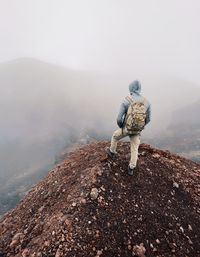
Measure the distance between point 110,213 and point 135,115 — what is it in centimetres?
406

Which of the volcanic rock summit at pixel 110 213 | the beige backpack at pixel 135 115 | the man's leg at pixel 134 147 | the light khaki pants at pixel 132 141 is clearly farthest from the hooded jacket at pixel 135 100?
the volcanic rock summit at pixel 110 213

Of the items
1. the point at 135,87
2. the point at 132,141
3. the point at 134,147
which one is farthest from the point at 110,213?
the point at 135,87

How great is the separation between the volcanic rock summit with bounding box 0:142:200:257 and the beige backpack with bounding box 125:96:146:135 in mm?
2467

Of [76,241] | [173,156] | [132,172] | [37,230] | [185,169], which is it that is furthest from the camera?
[173,156]

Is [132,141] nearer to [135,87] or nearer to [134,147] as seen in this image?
[134,147]

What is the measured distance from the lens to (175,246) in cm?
1461

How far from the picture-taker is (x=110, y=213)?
15.2 m

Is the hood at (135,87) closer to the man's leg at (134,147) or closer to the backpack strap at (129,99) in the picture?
the backpack strap at (129,99)

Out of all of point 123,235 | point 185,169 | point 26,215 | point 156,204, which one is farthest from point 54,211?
point 185,169

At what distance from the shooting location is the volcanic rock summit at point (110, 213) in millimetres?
14180

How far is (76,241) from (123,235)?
5.97 feet

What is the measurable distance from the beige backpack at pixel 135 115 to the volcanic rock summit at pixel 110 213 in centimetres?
247

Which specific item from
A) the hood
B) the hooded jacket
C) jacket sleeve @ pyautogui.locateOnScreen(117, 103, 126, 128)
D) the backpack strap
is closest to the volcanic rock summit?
jacket sleeve @ pyautogui.locateOnScreen(117, 103, 126, 128)

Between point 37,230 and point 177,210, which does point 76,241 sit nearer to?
point 37,230
